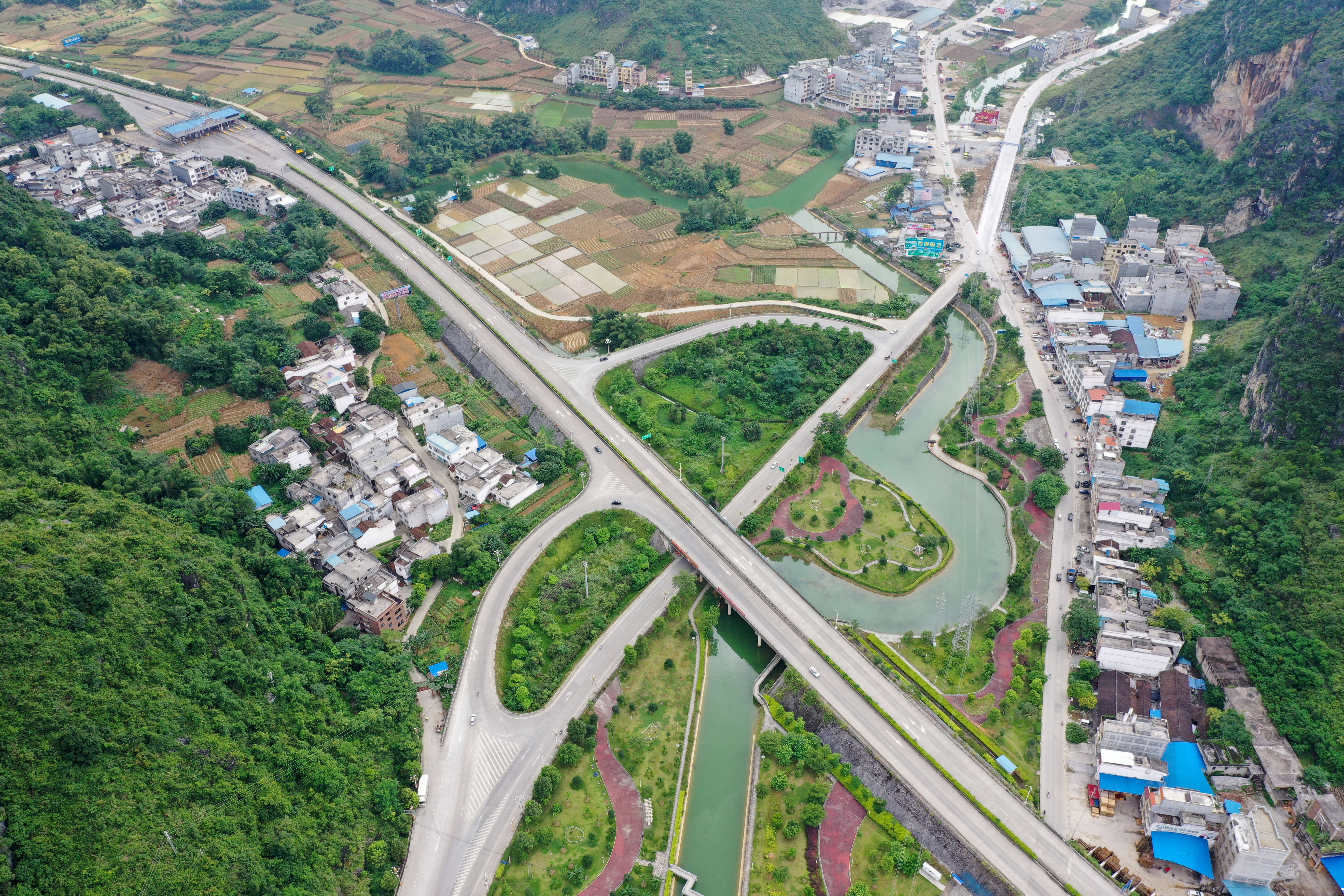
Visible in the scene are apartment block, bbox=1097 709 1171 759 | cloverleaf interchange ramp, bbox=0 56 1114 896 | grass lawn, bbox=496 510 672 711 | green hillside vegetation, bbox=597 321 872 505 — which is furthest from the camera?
green hillside vegetation, bbox=597 321 872 505

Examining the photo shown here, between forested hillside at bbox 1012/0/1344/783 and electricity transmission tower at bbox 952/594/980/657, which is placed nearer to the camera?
forested hillside at bbox 1012/0/1344/783

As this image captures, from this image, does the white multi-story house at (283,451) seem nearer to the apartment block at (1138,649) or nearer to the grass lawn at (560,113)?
the apartment block at (1138,649)

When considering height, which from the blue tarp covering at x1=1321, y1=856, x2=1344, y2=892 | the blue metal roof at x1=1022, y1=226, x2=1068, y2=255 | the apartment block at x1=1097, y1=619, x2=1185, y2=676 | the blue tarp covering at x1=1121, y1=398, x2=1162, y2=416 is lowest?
the blue tarp covering at x1=1321, y1=856, x2=1344, y2=892

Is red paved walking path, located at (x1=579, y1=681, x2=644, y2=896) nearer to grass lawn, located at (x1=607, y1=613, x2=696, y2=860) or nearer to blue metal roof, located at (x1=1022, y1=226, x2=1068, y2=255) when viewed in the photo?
grass lawn, located at (x1=607, y1=613, x2=696, y2=860)

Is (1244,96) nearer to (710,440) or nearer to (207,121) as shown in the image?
(710,440)

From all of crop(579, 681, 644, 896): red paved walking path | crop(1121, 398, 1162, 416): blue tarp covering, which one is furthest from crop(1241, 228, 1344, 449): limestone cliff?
crop(579, 681, 644, 896): red paved walking path

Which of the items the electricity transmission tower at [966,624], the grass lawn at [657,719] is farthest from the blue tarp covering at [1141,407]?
the grass lawn at [657,719]
